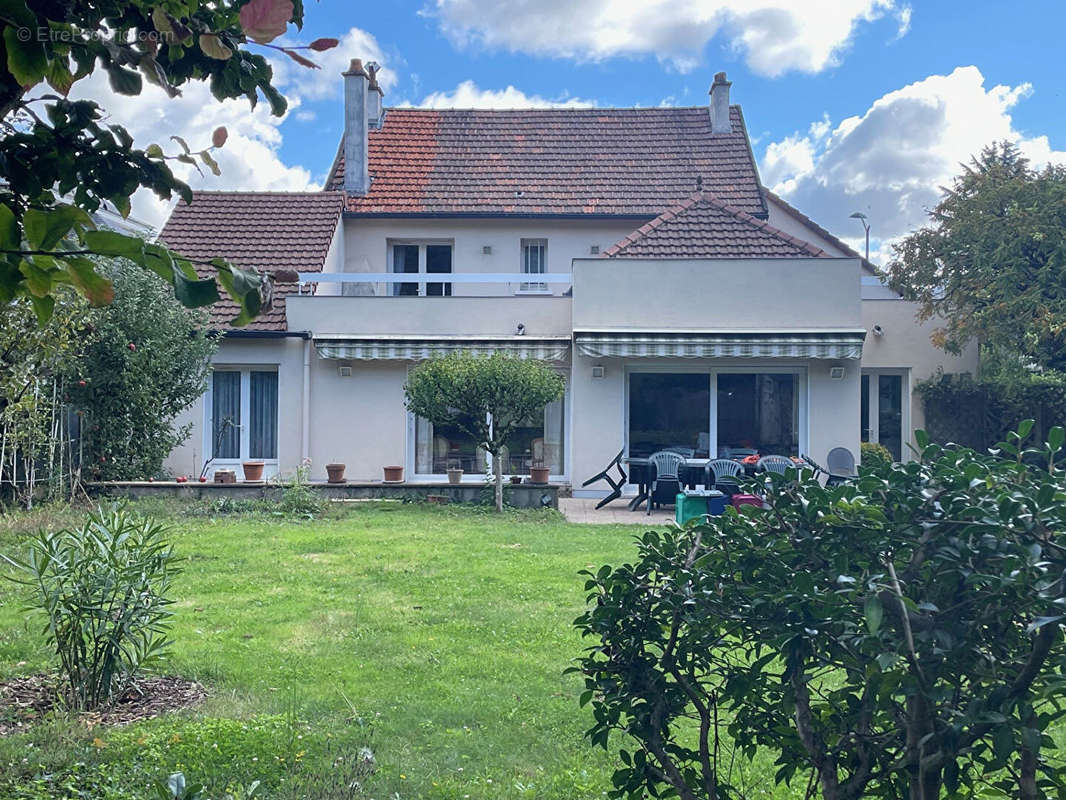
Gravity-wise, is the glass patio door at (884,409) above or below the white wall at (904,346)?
below

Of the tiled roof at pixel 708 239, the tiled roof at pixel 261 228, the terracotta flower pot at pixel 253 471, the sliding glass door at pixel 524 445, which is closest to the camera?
the terracotta flower pot at pixel 253 471

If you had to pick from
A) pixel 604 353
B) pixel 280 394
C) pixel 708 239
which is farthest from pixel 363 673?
pixel 708 239

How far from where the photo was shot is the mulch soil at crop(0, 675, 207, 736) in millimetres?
5543

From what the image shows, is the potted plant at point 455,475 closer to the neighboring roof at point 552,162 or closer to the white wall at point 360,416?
the white wall at point 360,416

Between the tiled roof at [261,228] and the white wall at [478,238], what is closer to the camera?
the tiled roof at [261,228]

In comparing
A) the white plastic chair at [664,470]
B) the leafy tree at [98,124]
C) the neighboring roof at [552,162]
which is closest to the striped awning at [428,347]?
the white plastic chair at [664,470]

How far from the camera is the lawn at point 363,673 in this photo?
479 cm

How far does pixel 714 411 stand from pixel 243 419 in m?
11.4

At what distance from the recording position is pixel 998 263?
22.5 metres

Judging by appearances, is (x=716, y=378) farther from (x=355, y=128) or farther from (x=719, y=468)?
(x=355, y=128)

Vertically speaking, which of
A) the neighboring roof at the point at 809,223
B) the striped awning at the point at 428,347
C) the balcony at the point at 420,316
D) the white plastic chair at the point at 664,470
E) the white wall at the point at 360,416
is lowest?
the white plastic chair at the point at 664,470

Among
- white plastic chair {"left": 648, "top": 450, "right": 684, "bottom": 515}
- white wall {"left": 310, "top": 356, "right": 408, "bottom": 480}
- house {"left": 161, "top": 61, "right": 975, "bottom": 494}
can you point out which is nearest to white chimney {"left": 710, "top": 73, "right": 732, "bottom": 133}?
house {"left": 161, "top": 61, "right": 975, "bottom": 494}

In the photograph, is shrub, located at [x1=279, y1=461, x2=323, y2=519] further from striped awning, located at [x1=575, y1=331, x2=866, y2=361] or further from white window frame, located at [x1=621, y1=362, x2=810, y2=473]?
white window frame, located at [x1=621, y1=362, x2=810, y2=473]

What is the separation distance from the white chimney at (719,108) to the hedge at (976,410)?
37.2 feet
